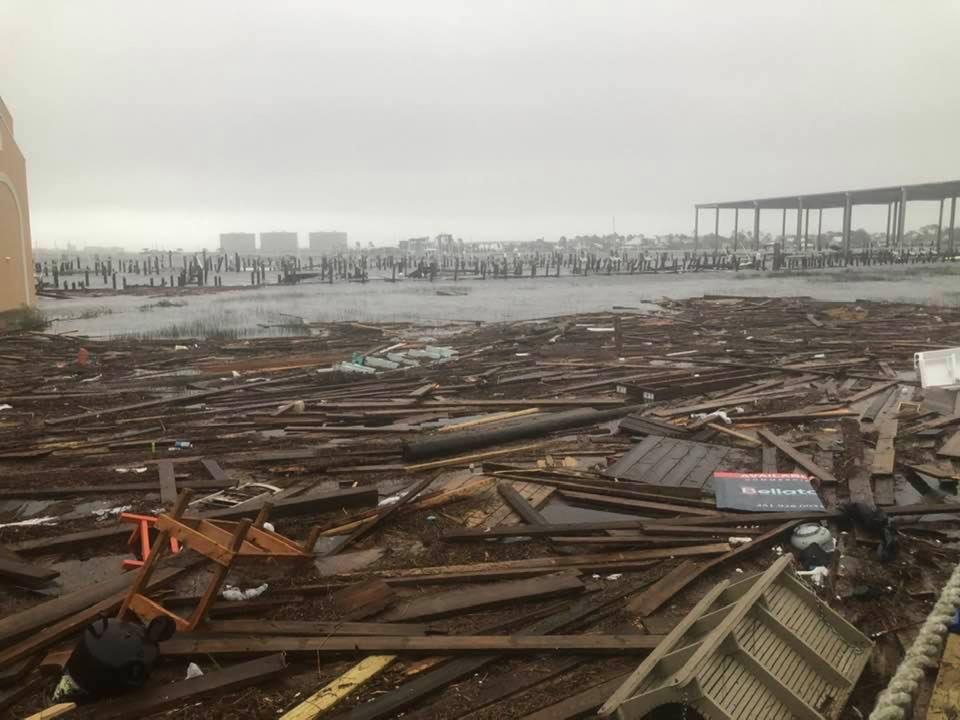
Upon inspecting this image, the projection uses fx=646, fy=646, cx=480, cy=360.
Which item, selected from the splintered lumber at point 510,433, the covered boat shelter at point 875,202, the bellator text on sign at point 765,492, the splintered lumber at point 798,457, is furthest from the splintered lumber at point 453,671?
the covered boat shelter at point 875,202

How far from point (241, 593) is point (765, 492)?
508 cm

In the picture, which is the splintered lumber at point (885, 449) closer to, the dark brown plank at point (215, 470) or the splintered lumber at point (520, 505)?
the splintered lumber at point (520, 505)

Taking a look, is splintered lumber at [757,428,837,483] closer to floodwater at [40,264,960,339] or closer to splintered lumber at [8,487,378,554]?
splintered lumber at [8,487,378,554]

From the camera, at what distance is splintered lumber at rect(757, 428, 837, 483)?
7328 millimetres

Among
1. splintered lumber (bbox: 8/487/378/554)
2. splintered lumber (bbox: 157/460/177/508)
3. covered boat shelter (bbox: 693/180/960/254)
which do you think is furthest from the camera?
covered boat shelter (bbox: 693/180/960/254)

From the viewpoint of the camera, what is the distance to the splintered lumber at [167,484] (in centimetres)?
708

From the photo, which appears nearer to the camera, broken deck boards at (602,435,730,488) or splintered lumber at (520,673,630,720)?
splintered lumber at (520,673,630,720)

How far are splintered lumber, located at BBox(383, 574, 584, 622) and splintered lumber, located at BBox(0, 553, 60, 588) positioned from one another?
288 centimetres

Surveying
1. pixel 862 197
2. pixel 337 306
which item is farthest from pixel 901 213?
pixel 337 306

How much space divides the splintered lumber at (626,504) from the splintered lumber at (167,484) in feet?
14.1

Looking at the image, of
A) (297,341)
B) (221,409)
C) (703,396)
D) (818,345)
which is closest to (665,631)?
(703,396)

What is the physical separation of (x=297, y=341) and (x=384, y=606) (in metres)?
16.1

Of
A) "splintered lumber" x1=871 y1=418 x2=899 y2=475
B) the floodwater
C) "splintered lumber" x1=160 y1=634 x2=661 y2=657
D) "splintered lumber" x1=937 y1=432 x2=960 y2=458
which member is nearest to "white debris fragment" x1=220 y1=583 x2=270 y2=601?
"splintered lumber" x1=160 y1=634 x2=661 y2=657

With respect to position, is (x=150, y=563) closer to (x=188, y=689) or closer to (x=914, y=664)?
(x=188, y=689)
